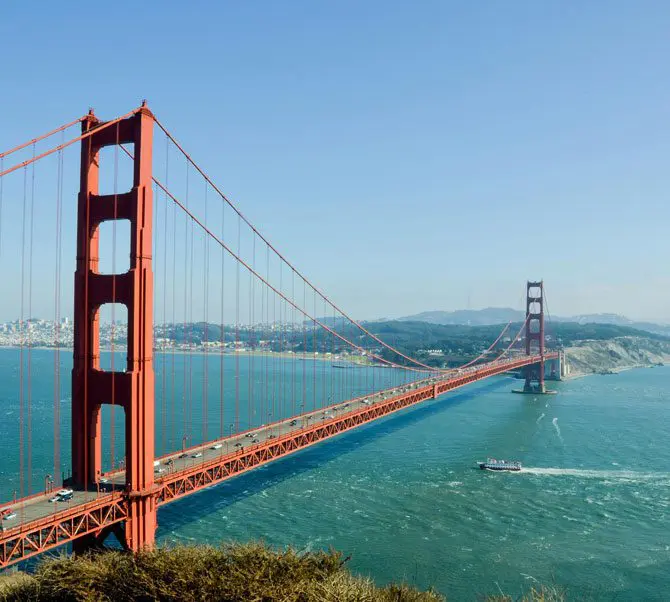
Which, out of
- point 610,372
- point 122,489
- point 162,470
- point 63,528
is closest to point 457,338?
point 610,372

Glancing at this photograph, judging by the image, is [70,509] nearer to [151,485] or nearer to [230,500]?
[151,485]

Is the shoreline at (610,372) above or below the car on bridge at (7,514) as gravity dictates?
below

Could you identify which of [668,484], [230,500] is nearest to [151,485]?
[230,500]

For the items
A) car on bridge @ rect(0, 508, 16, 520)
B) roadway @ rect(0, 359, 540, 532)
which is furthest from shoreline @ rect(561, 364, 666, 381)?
car on bridge @ rect(0, 508, 16, 520)

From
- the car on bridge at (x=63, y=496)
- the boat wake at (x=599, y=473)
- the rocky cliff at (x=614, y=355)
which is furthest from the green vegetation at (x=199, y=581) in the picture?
the rocky cliff at (x=614, y=355)

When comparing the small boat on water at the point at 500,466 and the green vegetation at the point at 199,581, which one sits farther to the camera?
the small boat on water at the point at 500,466

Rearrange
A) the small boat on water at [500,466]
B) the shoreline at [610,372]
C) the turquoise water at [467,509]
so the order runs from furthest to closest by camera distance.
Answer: the shoreline at [610,372] → the small boat on water at [500,466] → the turquoise water at [467,509]

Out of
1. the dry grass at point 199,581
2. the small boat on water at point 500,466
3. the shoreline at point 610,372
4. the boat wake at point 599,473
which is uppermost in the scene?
the dry grass at point 199,581

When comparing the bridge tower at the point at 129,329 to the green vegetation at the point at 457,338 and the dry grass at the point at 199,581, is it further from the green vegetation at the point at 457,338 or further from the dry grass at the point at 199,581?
the green vegetation at the point at 457,338

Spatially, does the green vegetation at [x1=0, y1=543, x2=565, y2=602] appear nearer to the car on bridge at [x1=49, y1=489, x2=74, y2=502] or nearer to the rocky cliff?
the car on bridge at [x1=49, y1=489, x2=74, y2=502]
